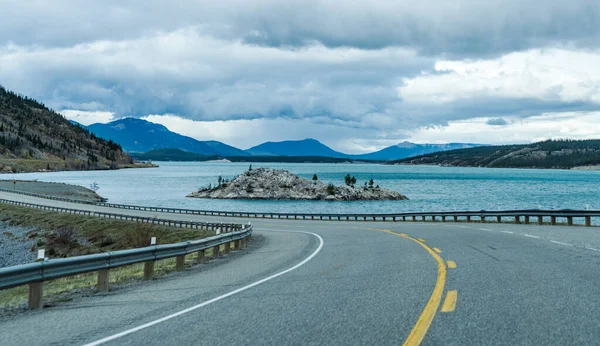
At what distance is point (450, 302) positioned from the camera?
26.9 ft

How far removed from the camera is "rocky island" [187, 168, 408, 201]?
11800 cm

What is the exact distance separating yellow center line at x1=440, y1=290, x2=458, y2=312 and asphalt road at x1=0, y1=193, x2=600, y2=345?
0.01 m

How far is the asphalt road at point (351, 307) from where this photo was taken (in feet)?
21.4

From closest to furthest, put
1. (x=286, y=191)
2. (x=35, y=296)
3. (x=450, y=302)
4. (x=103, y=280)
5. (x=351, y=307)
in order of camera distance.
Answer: (x=351, y=307) → (x=450, y=302) → (x=35, y=296) → (x=103, y=280) → (x=286, y=191)

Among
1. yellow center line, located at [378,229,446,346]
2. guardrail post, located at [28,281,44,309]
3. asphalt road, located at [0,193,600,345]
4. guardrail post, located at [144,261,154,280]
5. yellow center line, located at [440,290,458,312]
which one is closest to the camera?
yellow center line, located at [378,229,446,346]

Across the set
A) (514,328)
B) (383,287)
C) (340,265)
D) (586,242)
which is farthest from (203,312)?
(586,242)

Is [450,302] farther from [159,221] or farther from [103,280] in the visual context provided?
[159,221]

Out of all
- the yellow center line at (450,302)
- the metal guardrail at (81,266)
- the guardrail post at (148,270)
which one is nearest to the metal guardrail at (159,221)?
the metal guardrail at (81,266)

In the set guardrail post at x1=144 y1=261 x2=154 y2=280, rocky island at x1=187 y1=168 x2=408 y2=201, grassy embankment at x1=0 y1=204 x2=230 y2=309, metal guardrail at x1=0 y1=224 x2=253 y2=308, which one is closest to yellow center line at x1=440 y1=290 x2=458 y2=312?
metal guardrail at x1=0 y1=224 x2=253 y2=308

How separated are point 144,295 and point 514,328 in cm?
665

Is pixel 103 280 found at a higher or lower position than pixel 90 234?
higher

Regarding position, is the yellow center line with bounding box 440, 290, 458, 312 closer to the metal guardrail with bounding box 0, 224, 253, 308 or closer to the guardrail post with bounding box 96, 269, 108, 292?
the metal guardrail with bounding box 0, 224, 253, 308

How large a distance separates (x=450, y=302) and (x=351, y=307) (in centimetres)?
149

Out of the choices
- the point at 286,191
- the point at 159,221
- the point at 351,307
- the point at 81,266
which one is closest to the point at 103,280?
the point at 81,266
